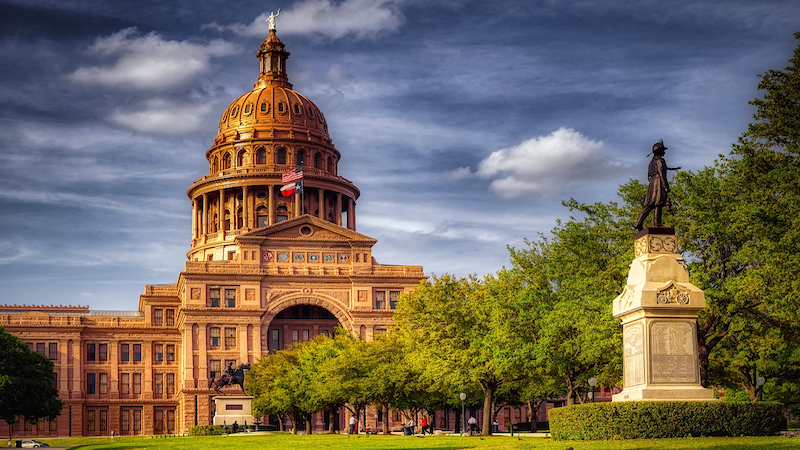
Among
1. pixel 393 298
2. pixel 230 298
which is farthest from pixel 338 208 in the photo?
pixel 230 298

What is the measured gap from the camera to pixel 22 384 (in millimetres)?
89750

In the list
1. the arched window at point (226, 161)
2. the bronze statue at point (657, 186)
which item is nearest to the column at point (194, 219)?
the arched window at point (226, 161)

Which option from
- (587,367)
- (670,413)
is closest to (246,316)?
(587,367)

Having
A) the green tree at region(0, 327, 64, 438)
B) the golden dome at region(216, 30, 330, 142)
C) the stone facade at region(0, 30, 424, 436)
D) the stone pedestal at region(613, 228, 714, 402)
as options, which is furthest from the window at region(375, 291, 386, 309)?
Answer: the stone pedestal at region(613, 228, 714, 402)

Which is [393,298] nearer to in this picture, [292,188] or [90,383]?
[292,188]

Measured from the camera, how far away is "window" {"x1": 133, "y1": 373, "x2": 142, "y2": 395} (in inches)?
5069

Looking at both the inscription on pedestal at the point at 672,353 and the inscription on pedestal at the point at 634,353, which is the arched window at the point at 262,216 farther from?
the inscription on pedestal at the point at 672,353

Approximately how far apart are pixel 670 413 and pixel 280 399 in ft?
213

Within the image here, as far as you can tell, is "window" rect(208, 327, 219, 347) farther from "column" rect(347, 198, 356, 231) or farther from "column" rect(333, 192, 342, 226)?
"column" rect(347, 198, 356, 231)

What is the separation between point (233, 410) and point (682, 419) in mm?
65126

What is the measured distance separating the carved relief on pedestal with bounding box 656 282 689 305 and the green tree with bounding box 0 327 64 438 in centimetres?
6688

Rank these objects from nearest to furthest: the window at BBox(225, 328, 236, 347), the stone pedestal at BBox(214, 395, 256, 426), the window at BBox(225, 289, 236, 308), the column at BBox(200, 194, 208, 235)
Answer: the stone pedestal at BBox(214, 395, 256, 426), the window at BBox(225, 328, 236, 347), the window at BBox(225, 289, 236, 308), the column at BBox(200, 194, 208, 235)

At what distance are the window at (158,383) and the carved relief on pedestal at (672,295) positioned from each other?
104 meters

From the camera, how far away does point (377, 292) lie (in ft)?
401
